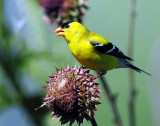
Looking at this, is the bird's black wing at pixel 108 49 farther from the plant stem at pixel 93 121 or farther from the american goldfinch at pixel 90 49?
the plant stem at pixel 93 121

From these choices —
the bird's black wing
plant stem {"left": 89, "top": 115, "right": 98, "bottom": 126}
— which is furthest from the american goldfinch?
plant stem {"left": 89, "top": 115, "right": 98, "bottom": 126}

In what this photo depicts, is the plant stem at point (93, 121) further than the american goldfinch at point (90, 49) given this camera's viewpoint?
No

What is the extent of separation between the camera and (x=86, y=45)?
1.17 metres

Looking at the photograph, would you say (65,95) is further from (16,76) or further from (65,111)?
(16,76)

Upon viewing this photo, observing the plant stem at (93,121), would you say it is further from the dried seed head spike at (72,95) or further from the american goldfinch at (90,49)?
the american goldfinch at (90,49)

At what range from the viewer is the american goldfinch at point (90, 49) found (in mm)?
1146

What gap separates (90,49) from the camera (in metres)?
1.16

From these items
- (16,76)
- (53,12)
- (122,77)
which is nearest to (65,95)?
(16,76)

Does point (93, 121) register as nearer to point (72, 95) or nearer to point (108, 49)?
point (72, 95)

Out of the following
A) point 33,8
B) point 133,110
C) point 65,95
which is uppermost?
point 33,8

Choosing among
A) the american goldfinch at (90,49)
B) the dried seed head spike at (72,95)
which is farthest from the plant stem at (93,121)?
the american goldfinch at (90,49)

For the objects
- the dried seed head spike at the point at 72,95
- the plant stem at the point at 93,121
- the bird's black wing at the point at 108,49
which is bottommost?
the plant stem at the point at 93,121

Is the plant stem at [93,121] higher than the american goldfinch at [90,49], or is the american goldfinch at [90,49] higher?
the american goldfinch at [90,49]

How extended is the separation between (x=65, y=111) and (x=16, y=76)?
0.54 meters
